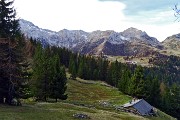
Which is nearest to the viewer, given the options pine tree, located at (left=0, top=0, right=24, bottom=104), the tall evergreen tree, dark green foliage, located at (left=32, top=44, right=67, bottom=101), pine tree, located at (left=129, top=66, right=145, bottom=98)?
pine tree, located at (left=0, top=0, right=24, bottom=104)

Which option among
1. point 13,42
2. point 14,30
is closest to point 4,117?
point 13,42

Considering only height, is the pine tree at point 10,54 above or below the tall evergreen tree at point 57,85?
above

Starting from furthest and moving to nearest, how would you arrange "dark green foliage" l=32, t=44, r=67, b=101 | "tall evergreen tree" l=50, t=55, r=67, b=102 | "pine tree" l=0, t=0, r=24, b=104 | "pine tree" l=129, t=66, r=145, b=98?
"pine tree" l=129, t=66, r=145, b=98 < "tall evergreen tree" l=50, t=55, r=67, b=102 < "dark green foliage" l=32, t=44, r=67, b=101 < "pine tree" l=0, t=0, r=24, b=104

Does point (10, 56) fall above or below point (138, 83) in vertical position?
above

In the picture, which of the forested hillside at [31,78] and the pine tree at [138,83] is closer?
the forested hillside at [31,78]

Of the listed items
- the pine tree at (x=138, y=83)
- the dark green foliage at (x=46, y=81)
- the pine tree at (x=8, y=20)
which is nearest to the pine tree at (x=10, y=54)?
the pine tree at (x=8, y=20)

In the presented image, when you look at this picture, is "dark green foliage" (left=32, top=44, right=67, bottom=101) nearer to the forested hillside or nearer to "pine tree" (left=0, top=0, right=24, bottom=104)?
the forested hillside

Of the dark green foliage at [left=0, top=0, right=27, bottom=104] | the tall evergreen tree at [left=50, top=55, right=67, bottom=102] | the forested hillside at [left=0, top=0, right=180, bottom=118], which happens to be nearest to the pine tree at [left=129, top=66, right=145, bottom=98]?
the forested hillside at [left=0, top=0, right=180, bottom=118]

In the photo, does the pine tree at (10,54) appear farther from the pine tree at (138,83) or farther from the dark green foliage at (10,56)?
the pine tree at (138,83)

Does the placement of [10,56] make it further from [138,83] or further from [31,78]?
[138,83]

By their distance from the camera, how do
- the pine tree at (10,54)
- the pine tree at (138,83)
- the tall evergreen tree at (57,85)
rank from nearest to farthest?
1. the pine tree at (10,54)
2. the tall evergreen tree at (57,85)
3. the pine tree at (138,83)

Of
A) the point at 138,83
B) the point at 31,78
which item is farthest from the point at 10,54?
the point at 138,83

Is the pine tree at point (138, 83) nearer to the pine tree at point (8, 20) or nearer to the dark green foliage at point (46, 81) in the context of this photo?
the dark green foliage at point (46, 81)

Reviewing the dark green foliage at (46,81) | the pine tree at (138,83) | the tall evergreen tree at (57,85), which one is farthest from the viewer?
the pine tree at (138,83)
